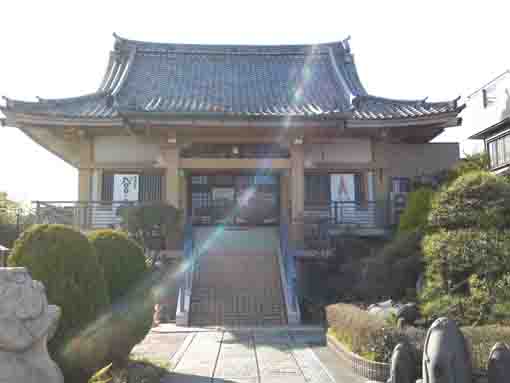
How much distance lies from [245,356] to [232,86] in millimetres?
14162

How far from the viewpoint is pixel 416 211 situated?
49.8ft

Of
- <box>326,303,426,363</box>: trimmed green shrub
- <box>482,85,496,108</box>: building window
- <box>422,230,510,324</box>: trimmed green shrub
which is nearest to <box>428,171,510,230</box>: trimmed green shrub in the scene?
<box>422,230,510,324</box>: trimmed green shrub

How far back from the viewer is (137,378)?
23.4ft

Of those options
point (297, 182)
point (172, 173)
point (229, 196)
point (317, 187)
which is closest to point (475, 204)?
point (297, 182)

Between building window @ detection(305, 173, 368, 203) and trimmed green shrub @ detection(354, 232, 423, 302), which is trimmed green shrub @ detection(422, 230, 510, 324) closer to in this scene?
trimmed green shrub @ detection(354, 232, 423, 302)

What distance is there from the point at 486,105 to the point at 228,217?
1162 cm

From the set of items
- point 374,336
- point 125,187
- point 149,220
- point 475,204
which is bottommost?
point 374,336

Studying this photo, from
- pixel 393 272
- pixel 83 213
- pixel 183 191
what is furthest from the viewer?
pixel 183 191

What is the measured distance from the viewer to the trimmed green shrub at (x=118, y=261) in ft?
26.9

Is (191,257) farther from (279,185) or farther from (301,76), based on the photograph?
(301,76)

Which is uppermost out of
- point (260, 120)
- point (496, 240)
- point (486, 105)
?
point (486, 105)

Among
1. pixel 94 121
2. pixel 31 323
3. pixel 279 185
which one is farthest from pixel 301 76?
pixel 31 323

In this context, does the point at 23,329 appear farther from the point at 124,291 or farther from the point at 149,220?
the point at 149,220

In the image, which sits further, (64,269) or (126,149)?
(126,149)
